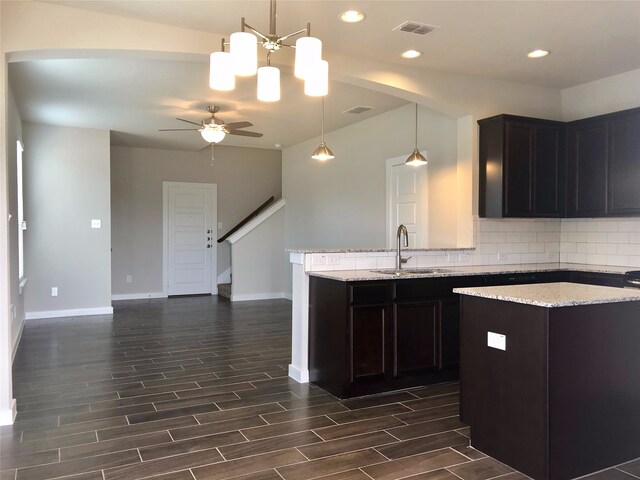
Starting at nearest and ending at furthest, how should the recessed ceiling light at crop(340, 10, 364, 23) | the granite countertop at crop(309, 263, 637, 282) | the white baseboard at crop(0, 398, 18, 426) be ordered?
the white baseboard at crop(0, 398, 18, 426), the recessed ceiling light at crop(340, 10, 364, 23), the granite countertop at crop(309, 263, 637, 282)

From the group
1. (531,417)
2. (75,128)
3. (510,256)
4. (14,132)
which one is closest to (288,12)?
(531,417)

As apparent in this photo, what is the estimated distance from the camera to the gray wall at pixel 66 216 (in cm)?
719

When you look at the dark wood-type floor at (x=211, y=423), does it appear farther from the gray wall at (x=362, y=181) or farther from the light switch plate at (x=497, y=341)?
the gray wall at (x=362, y=181)

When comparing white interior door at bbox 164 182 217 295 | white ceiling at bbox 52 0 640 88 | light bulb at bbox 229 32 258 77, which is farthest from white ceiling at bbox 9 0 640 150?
white interior door at bbox 164 182 217 295

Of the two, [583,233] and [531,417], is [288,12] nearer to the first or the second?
[531,417]

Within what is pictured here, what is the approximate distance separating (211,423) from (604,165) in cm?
431

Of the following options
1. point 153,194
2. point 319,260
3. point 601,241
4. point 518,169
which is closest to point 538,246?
point 601,241

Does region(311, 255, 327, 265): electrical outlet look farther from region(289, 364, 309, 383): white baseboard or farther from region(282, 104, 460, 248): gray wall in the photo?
region(282, 104, 460, 248): gray wall

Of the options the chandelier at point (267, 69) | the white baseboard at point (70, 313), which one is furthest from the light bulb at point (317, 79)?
the white baseboard at point (70, 313)

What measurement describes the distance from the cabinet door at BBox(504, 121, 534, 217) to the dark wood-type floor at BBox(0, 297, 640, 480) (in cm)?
195

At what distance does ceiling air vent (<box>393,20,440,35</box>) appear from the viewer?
3.78 meters

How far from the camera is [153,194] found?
941 cm

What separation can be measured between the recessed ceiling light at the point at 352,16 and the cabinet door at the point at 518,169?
209 centimetres

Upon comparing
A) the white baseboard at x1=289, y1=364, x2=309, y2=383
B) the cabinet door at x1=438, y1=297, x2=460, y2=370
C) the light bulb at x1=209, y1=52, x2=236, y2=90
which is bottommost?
the white baseboard at x1=289, y1=364, x2=309, y2=383
